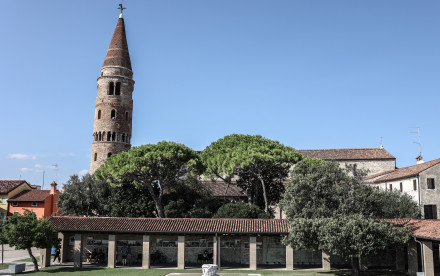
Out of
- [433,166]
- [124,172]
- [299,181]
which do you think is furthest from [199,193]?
[433,166]

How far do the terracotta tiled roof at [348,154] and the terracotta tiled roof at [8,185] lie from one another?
136 feet

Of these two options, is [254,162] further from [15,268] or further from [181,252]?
[15,268]

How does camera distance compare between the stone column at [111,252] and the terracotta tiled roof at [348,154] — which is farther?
the terracotta tiled roof at [348,154]

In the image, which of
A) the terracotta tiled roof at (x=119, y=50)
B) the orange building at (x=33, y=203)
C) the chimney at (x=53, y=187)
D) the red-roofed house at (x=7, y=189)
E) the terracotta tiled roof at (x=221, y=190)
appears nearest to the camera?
the terracotta tiled roof at (x=221, y=190)

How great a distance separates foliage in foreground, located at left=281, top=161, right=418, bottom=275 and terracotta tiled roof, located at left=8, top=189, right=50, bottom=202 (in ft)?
135

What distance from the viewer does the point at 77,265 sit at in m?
27.7

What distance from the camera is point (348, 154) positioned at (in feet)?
187

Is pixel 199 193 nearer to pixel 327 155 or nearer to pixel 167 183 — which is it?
pixel 167 183

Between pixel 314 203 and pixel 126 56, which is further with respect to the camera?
pixel 126 56

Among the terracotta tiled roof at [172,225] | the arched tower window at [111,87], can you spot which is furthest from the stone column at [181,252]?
the arched tower window at [111,87]

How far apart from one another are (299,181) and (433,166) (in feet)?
66.9

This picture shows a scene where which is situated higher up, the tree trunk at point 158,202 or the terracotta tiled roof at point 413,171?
the terracotta tiled roof at point 413,171

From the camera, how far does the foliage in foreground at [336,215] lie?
21.9 meters

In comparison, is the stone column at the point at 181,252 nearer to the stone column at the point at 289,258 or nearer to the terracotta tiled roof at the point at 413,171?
the stone column at the point at 289,258
